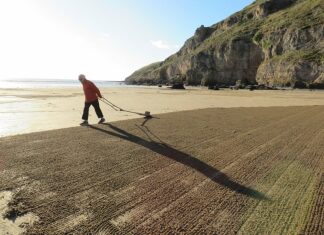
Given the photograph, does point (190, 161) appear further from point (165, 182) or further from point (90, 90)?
point (90, 90)

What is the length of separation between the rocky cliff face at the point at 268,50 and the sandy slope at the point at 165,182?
49795 mm

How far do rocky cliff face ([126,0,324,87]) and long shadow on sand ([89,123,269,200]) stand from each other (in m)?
49.6

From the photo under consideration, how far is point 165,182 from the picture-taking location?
4766 mm

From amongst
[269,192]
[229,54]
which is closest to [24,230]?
[269,192]

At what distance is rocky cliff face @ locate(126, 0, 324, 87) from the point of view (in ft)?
195

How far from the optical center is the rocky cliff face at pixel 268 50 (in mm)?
59500

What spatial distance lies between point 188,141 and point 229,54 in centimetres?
8011

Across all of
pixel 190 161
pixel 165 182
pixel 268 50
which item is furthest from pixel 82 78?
pixel 268 50

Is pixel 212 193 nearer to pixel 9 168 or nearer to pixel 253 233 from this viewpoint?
pixel 253 233

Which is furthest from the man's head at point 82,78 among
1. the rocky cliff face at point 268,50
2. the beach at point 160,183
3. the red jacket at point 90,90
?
the rocky cliff face at point 268,50

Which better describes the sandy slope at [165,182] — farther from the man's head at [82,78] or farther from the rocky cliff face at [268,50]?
the rocky cliff face at [268,50]

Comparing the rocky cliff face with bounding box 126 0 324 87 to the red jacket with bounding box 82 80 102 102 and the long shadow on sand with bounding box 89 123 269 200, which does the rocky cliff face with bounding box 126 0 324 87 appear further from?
the long shadow on sand with bounding box 89 123 269 200

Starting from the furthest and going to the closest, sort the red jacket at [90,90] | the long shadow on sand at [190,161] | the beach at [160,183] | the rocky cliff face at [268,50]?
the rocky cliff face at [268,50]
the red jacket at [90,90]
the long shadow on sand at [190,161]
the beach at [160,183]

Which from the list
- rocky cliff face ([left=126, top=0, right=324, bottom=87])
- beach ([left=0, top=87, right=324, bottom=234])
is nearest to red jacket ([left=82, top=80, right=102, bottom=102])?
beach ([left=0, top=87, right=324, bottom=234])
